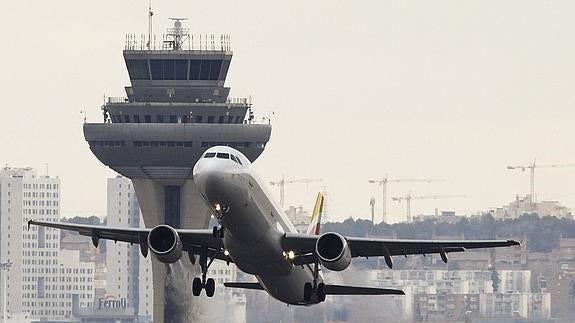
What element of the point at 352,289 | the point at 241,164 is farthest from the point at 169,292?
the point at 241,164

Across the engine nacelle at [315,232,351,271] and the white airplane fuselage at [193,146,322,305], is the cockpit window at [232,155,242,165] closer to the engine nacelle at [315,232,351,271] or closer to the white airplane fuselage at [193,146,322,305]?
the white airplane fuselage at [193,146,322,305]

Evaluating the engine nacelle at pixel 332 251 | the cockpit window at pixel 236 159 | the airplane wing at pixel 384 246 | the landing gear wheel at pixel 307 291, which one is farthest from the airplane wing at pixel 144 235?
the cockpit window at pixel 236 159

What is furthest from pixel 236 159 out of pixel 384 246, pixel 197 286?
pixel 384 246

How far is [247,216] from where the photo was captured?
347ft

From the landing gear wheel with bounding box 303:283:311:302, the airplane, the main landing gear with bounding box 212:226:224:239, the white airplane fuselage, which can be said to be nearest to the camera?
the white airplane fuselage

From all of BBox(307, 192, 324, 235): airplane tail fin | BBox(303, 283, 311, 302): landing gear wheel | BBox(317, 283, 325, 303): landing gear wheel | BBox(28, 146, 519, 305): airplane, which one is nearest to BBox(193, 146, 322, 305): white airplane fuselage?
BBox(28, 146, 519, 305): airplane

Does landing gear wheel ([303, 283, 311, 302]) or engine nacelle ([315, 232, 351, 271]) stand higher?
engine nacelle ([315, 232, 351, 271])

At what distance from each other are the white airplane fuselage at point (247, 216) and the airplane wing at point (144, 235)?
7.99 ft

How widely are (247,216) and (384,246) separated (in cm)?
1182

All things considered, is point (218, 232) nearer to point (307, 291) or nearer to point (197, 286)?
point (197, 286)

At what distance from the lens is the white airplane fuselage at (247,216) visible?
337 ft

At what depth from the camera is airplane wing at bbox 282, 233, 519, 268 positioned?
10962 cm

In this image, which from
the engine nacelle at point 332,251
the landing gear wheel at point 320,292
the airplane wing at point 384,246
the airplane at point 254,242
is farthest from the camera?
the landing gear wheel at point 320,292

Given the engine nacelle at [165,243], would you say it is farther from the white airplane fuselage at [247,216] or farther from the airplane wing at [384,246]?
the airplane wing at [384,246]
